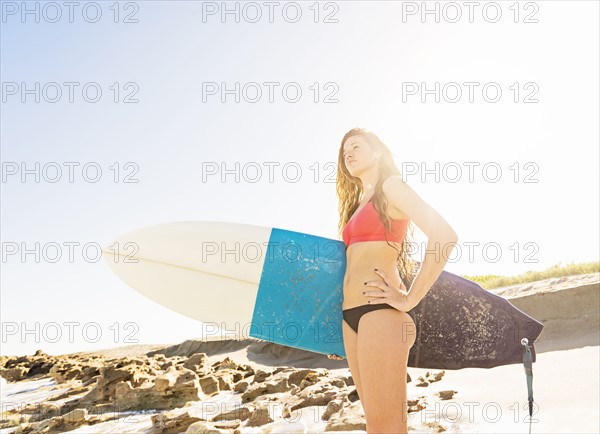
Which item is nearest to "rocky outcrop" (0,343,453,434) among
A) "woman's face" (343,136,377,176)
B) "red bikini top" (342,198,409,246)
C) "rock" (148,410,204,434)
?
"rock" (148,410,204,434)

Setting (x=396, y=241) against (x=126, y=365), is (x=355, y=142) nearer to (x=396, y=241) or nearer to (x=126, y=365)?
(x=396, y=241)

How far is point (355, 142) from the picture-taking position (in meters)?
2.43

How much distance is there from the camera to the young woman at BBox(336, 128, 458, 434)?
6.65ft

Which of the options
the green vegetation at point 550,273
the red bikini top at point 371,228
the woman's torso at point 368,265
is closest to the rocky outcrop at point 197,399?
the woman's torso at point 368,265

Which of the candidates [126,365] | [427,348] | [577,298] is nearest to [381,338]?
[427,348]

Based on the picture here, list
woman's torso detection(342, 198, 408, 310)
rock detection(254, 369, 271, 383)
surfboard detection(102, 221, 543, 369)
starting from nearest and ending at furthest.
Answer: woman's torso detection(342, 198, 408, 310) → surfboard detection(102, 221, 543, 369) → rock detection(254, 369, 271, 383)

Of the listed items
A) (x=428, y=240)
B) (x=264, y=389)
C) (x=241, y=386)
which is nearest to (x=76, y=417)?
(x=241, y=386)

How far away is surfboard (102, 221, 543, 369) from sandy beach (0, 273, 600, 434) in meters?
0.46

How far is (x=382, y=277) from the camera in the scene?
2.10m

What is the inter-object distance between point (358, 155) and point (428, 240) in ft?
1.77

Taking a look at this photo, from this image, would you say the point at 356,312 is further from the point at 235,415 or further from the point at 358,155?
the point at 235,415

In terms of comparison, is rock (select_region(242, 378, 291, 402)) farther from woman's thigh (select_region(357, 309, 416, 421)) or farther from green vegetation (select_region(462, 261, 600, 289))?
green vegetation (select_region(462, 261, 600, 289))

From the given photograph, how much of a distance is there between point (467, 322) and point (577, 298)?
17.9 ft

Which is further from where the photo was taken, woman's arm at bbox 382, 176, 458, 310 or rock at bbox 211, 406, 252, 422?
rock at bbox 211, 406, 252, 422
